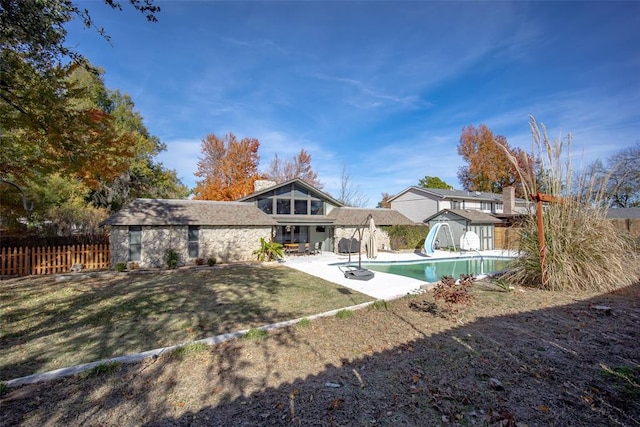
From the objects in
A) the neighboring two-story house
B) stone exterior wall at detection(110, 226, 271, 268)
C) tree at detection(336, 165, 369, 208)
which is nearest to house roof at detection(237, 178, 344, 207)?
stone exterior wall at detection(110, 226, 271, 268)

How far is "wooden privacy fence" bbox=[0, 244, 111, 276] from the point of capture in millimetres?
12062

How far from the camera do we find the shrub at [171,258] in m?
14.0

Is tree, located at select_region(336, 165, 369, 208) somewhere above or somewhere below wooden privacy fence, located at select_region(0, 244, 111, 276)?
above

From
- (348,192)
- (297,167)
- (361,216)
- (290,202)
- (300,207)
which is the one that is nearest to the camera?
(290,202)

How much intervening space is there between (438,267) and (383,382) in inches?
521

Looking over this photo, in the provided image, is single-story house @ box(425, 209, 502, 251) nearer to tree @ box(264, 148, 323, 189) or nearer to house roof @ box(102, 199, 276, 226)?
house roof @ box(102, 199, 276, 226)

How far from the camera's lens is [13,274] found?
12023mm

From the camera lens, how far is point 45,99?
7.15m

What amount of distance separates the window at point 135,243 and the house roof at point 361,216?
11.8m

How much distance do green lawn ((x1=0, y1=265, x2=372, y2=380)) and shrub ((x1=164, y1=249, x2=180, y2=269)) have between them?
2.42 metres

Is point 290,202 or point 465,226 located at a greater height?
point 290,202

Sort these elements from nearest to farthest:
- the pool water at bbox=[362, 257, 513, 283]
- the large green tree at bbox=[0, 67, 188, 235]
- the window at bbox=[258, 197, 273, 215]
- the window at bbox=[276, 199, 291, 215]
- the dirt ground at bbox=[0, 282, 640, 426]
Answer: the dirt ground at bbox=[0, 282, 640, 426], the large green tree at bbox=[0, 67, 188, 235], the pool water at bbox=[362, 257, 513, 283], the window at bbox=[258, 197, 273, 215], the window at bbox=[276, 199, 291, 215]

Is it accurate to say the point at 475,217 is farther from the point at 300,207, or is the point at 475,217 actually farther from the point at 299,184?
the point at 299,184

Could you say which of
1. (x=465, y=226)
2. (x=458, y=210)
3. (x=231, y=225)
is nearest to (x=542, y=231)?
(x=231, y=225)
